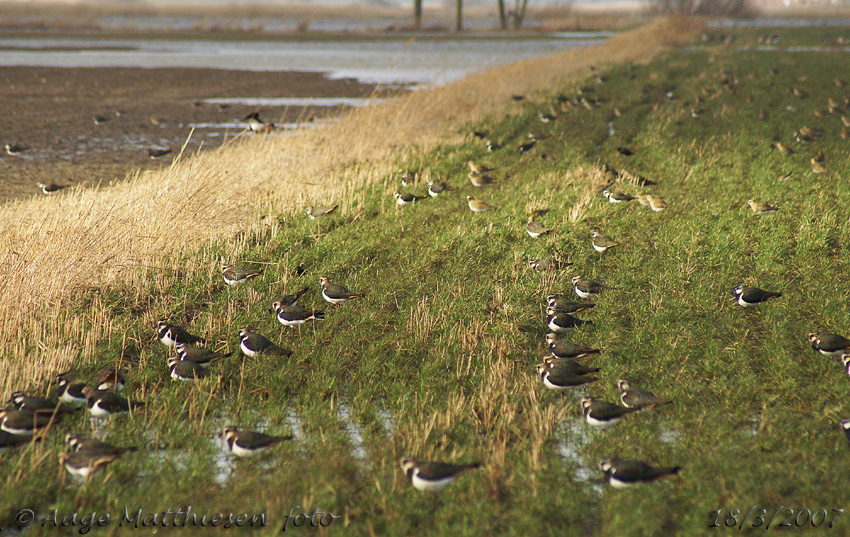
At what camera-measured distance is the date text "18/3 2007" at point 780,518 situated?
4.93 m

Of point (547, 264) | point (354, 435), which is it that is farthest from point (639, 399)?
point (547, 264)

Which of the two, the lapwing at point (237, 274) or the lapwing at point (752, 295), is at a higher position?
the lapwing at point (237, 274)

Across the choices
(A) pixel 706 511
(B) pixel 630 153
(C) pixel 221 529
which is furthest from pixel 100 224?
(B) pixel 630 153

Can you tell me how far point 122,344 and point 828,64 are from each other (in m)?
38.3

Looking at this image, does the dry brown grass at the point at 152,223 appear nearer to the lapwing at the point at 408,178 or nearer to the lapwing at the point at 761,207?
the lapwing at the point at 408,178

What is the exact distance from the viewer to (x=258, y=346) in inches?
292

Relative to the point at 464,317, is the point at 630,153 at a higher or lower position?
higher

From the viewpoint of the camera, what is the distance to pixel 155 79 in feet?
118

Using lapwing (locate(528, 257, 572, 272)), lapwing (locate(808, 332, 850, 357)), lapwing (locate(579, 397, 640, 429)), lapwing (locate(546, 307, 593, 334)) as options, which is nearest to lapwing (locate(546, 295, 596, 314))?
lapwing (locate(546, 307, 593, 334))

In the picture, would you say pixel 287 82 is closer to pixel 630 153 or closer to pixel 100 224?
pixel 630 153

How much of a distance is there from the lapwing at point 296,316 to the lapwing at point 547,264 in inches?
152

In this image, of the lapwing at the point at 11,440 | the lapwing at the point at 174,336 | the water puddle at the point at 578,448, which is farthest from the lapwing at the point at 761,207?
the lapwing at the point at 11,440

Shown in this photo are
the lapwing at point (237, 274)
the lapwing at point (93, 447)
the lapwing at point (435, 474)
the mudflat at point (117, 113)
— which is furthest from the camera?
the mudflat at point (117, 113)

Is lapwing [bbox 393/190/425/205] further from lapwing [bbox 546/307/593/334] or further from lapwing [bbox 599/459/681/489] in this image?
lapwing [bbox 599/459/681/489]
